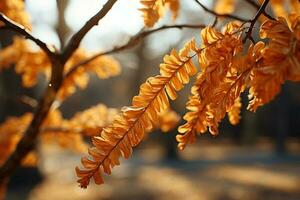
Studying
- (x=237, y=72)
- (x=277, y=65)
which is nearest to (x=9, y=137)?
(x=237, y=72)

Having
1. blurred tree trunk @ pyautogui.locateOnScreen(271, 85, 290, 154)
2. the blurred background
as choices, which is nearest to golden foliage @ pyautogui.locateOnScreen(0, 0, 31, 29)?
the blurred background

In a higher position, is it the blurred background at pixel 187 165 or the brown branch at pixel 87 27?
the brown branch at pixel 87 27

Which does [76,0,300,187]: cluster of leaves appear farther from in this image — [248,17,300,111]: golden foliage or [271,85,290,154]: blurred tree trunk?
[271,85,290,154]: blurred tree trunk

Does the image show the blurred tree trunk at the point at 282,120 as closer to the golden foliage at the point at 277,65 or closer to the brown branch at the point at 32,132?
→ the brown branch at the point at 32,132

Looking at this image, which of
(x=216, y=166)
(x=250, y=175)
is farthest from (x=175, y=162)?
(x=250, y=175)

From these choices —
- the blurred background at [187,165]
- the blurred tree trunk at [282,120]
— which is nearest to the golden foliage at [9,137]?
the blurred background at [187,165]
